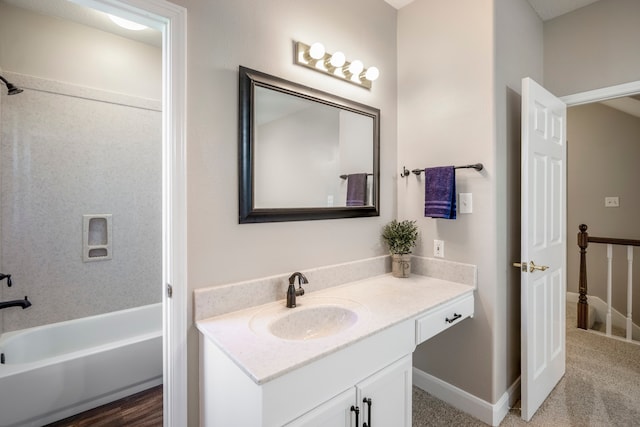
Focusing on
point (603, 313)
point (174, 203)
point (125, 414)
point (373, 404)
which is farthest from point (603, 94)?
point (125, 414)

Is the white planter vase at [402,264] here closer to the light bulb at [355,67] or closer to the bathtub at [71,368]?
the light bulb at [355,67]

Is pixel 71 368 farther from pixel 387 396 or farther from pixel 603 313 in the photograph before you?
pixel 603 313

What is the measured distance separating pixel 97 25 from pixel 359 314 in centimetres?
274

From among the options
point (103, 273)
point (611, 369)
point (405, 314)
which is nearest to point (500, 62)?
point (405, 314)

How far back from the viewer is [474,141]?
175 centimetres

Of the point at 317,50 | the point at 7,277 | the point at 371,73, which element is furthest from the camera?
the point at 7,277

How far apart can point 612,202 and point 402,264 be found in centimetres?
318

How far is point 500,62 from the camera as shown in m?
1.74

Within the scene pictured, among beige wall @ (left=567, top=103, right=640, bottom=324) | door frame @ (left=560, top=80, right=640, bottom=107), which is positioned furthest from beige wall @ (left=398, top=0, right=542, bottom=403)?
beige wall @ (left=567, top=103, right=640, bottom=324)

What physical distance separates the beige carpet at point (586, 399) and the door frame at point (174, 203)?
1365 millimetres

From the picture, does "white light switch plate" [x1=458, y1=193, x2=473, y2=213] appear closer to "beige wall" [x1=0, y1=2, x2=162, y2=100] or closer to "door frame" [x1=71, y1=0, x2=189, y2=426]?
"door frame" [x1=71, y1=0, x2=189, y2=426]

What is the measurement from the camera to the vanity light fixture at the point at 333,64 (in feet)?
5.13

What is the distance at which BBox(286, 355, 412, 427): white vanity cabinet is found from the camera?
0.99 m

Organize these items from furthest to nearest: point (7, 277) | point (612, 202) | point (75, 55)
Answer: point (612, 202) → point (75, 55) → point (7, 277)
